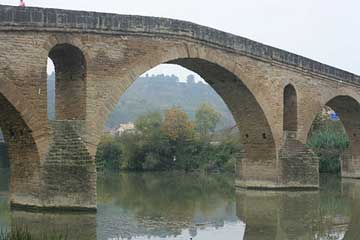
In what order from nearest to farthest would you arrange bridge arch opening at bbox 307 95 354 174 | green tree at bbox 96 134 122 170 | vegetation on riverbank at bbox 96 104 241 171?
bridge arch opening at bbox 307 95 354 174, vegetation on riverbank at bbox 96 104 241 171, green tree at bbox 96 134 122 170

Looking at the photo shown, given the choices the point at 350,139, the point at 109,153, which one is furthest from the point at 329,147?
the point at 109,153

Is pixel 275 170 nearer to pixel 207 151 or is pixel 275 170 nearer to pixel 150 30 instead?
pixel 150 30

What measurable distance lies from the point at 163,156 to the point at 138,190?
12345mm

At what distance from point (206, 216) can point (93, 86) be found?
4.18 metres

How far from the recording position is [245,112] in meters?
19.9

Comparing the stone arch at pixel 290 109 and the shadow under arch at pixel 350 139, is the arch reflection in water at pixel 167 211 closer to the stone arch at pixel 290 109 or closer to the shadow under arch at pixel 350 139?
the stone arch at pixel 290 109

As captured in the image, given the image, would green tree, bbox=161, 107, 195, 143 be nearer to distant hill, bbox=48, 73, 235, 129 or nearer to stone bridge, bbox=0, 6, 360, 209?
stone bridge, bbox=0, 6, 360, 209

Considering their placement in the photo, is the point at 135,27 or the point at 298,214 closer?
the point at 298,214

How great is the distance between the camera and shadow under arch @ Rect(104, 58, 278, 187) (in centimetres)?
1891

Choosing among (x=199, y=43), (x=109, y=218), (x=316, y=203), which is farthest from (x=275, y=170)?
(x=109, y=218)

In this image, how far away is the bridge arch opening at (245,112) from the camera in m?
18.7

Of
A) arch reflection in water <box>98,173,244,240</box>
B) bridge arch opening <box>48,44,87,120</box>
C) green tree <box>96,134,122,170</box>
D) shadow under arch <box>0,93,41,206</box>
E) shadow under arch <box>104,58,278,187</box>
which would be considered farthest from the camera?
green tree <box>96,134,122,170</box>

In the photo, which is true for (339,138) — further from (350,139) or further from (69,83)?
(69,83)

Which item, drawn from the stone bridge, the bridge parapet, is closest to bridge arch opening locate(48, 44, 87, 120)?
the stone bridge
